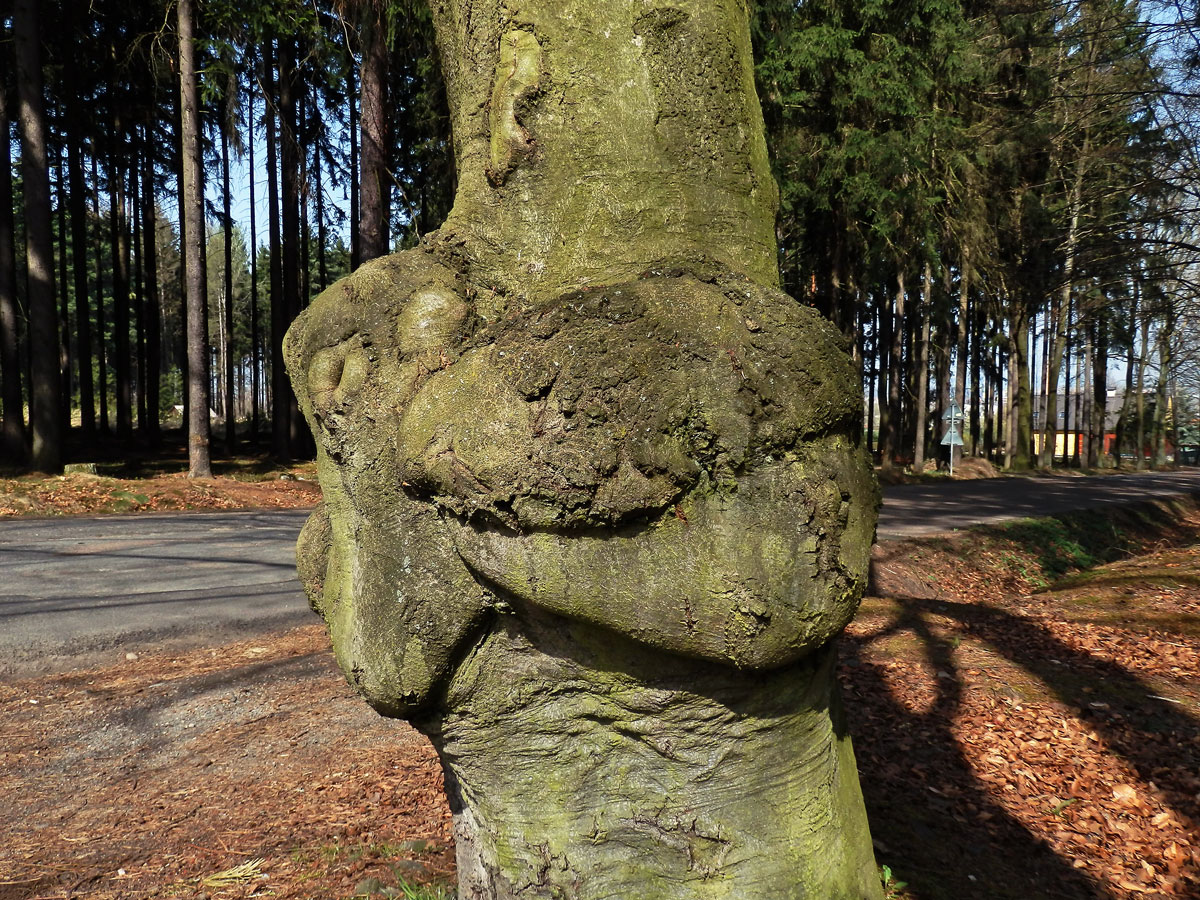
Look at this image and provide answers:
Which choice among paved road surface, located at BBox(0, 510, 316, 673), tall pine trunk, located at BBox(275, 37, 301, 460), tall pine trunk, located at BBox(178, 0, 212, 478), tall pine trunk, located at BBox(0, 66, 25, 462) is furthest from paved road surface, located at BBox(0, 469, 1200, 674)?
tall pine trunk, located at BBox(275, 37, 301, 460)

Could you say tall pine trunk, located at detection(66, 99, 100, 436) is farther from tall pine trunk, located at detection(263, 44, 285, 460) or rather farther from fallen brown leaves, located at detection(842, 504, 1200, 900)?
fallen brown leaves, located at detection(842, 504, 1200, 900)

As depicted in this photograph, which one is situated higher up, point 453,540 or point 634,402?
point 634,402

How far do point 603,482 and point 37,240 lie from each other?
64.2 feet

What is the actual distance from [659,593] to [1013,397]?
33421 mm

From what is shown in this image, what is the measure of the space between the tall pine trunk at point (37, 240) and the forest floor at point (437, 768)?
12.3 meters

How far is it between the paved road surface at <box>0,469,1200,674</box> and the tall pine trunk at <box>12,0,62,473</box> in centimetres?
446

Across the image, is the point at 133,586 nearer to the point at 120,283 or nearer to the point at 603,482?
the point at 603,482

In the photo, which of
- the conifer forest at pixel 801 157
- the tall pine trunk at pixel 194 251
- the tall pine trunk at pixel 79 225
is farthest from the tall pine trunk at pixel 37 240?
the tall pine trunk at pixel 79 225

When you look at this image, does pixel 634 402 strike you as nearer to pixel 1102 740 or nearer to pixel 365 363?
pixel 365 363

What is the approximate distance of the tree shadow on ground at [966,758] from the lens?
3512 millimetres

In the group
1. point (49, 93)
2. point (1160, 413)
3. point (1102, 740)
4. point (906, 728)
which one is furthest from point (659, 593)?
point (1160, 413)

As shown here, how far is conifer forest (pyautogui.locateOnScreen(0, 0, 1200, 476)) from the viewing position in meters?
12.9

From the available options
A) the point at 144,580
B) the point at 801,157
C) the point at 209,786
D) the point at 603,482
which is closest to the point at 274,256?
the point at 801,157

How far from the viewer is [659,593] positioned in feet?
5.64
